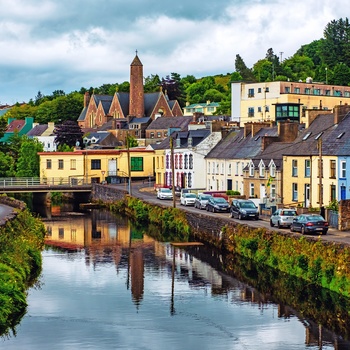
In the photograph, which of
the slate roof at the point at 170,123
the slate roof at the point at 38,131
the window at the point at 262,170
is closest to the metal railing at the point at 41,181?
the slate roof at the point at 170,123

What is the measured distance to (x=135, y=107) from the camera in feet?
586

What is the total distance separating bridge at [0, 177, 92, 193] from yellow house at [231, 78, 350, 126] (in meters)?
28.0

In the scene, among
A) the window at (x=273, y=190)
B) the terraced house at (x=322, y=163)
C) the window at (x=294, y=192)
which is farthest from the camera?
the window at (x=273, y=190)

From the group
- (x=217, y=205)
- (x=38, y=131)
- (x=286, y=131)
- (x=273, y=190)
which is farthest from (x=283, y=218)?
(x=38, y=131)

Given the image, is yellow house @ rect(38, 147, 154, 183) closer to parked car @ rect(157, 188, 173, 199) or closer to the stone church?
parked car @ rect(157, 188, 173, 199)

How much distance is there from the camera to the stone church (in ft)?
557

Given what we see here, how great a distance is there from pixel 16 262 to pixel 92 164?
69.2m

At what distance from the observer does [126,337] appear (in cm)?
3478

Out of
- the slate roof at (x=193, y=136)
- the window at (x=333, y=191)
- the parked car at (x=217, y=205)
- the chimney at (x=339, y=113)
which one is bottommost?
the parked car at (x=217, y=205)

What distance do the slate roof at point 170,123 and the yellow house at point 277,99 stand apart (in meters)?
16.8

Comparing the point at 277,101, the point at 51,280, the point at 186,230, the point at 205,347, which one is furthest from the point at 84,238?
the point at 277,101

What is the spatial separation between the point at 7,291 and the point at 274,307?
13.4 m

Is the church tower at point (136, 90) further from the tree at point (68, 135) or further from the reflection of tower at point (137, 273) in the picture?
the reflection of tower at point (137, 273)

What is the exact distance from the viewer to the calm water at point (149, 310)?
34156 mm
